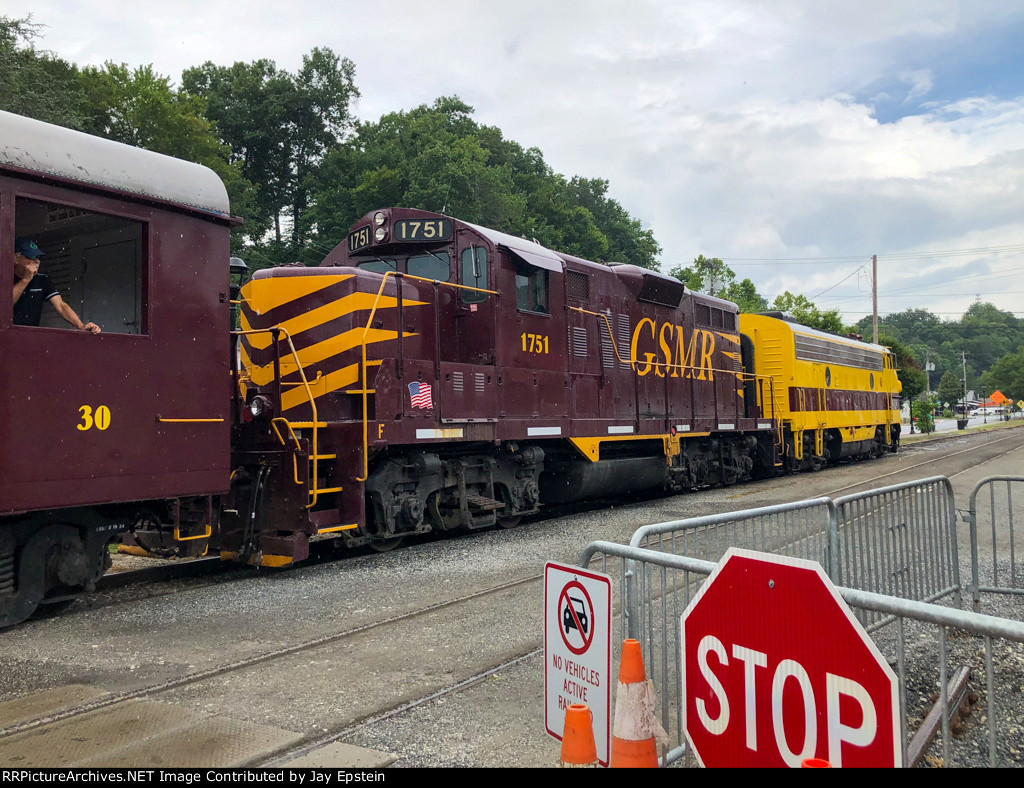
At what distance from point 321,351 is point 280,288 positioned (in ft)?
2.99

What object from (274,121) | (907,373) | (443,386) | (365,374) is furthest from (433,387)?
(907,373)

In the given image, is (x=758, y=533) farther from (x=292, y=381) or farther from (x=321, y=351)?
(x=292, y=381)

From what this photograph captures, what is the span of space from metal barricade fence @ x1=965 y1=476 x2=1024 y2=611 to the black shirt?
7130 millimetres

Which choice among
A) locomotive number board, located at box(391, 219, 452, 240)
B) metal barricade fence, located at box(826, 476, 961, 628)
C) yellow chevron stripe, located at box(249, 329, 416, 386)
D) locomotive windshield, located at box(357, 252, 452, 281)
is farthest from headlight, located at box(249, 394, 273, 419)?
metal barricade fence, located at box(826, 476, 961, 628)

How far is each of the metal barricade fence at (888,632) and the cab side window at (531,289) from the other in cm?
543

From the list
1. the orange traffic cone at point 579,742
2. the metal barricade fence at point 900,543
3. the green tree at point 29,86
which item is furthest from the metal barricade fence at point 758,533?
the green tree at point 29,86

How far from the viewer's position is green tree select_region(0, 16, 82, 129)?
897 inches

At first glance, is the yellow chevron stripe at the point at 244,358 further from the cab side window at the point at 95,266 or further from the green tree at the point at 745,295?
the green tree at the point at 745,295

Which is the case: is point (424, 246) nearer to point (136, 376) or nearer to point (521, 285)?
point (521, 285)

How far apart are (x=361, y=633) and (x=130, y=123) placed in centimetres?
3168

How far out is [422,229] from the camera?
32.4 feet

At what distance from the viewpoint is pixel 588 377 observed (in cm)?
1174

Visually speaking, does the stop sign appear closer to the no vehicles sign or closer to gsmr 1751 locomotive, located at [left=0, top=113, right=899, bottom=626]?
the no vehicles sign

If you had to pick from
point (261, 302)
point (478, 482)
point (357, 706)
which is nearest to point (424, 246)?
point (261, 302)
